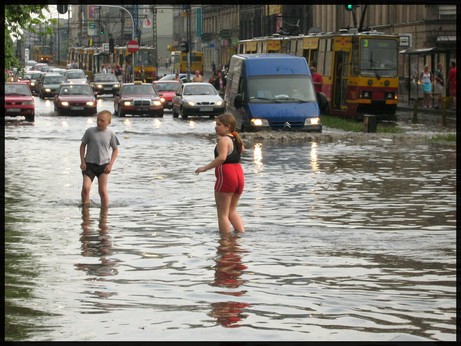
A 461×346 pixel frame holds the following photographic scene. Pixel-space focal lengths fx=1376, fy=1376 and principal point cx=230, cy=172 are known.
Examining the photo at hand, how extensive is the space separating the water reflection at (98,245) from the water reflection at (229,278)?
1035 millimetres

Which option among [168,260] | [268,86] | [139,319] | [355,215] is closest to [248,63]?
[268,86]

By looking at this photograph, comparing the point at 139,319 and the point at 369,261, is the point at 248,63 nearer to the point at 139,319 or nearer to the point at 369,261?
the point at 369,261

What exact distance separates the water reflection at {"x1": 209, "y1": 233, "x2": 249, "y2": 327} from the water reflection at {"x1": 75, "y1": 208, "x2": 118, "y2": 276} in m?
1.03

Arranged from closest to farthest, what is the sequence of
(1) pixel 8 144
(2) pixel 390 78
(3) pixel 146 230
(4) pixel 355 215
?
(3) pixel 146 230
(4) pixel 355 215
(1) pixel 8 144
(2) pixel 390 78

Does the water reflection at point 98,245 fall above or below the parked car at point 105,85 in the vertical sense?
above

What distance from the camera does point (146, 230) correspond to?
53.3 feet

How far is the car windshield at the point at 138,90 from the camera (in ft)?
182

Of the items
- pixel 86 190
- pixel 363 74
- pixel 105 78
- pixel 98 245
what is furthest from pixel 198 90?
pixel 98 245

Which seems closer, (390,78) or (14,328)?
(14,328)

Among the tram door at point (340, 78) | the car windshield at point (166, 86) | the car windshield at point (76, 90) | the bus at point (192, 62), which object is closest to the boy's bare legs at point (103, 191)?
the tram door at point (340, 78)

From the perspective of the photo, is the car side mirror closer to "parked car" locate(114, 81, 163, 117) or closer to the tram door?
the tram door

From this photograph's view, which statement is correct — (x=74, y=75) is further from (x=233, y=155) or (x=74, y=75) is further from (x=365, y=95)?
(x=233, y=155)

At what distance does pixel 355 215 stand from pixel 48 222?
3.95m

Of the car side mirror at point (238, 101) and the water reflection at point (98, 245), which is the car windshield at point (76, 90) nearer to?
the car side mirror at point (238, 101)
